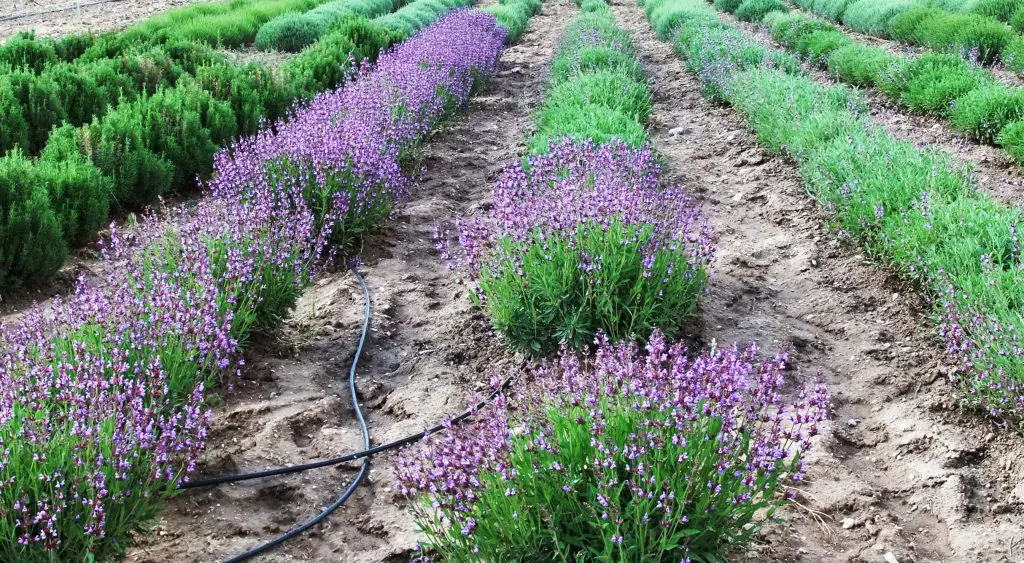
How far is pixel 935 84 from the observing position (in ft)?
28.3

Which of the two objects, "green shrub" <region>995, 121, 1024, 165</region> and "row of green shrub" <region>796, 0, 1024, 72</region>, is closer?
"green shrub" <region>995, 121, 1024, 165</region>

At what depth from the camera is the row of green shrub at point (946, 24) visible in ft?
33.8

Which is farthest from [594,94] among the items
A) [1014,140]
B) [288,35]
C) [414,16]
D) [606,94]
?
[414,16]

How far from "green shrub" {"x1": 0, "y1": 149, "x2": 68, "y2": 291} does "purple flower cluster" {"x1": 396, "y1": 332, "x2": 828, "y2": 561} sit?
3340 millimetres

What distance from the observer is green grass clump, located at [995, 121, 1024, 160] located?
6789mm

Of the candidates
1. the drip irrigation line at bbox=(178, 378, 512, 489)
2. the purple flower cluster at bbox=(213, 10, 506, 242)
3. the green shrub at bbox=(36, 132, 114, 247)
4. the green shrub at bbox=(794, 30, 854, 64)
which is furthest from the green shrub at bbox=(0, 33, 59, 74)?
the green shrub at bbox=(794, 30, 854, 64)

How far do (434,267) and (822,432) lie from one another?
9.42 feet

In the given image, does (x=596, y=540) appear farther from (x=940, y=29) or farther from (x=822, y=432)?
(x=940, y=29)

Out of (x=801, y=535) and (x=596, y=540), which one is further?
(x=801, y=535)

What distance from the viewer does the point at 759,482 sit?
2.58 meters

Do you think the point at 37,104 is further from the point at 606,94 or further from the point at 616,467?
the point at 616,467

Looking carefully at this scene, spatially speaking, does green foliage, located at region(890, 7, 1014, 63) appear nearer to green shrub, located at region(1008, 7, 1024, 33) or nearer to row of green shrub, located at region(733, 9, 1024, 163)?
green shrub, located at region(1008, 7, 1024, 33)

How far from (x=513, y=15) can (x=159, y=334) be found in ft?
45.9

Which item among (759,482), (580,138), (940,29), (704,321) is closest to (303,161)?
(580,138)
